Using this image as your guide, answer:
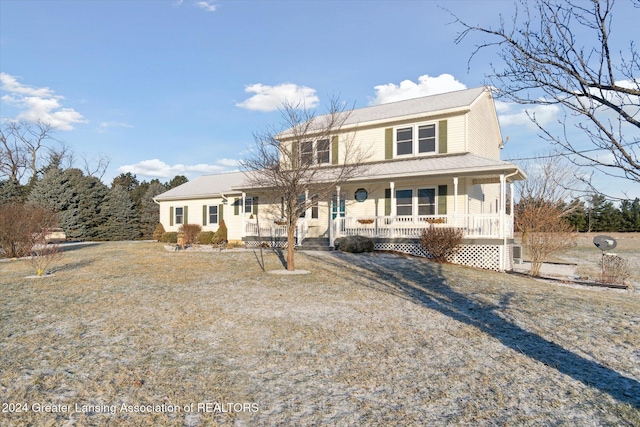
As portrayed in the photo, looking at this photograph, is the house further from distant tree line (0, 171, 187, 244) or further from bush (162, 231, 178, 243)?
distant tree line (0, 171, 187, 244)

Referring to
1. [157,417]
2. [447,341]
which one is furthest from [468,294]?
[157,417]

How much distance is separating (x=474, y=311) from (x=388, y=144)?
12097 mm

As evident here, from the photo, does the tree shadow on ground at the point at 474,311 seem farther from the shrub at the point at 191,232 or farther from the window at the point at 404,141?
the shrub at the point at 191,232

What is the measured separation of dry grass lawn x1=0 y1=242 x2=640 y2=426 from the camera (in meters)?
4.02

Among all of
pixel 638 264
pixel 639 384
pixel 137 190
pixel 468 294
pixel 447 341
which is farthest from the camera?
pixel 137 190

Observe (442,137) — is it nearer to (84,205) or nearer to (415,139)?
(415,139)

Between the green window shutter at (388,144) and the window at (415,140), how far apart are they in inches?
10.5

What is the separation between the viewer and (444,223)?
53.0 ft

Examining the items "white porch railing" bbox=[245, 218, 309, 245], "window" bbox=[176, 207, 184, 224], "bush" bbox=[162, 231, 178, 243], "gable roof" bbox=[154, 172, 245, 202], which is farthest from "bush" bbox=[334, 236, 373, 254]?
"window" bbox=[176, 207, 184, 224]

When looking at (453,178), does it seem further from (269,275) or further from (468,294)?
(269,275)

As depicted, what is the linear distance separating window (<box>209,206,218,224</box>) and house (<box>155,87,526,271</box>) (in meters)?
2.93

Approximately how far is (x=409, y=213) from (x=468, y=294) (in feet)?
27.1

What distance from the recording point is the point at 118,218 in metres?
36.3

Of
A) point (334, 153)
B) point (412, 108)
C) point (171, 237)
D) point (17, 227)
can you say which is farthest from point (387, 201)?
point (17, 227)
